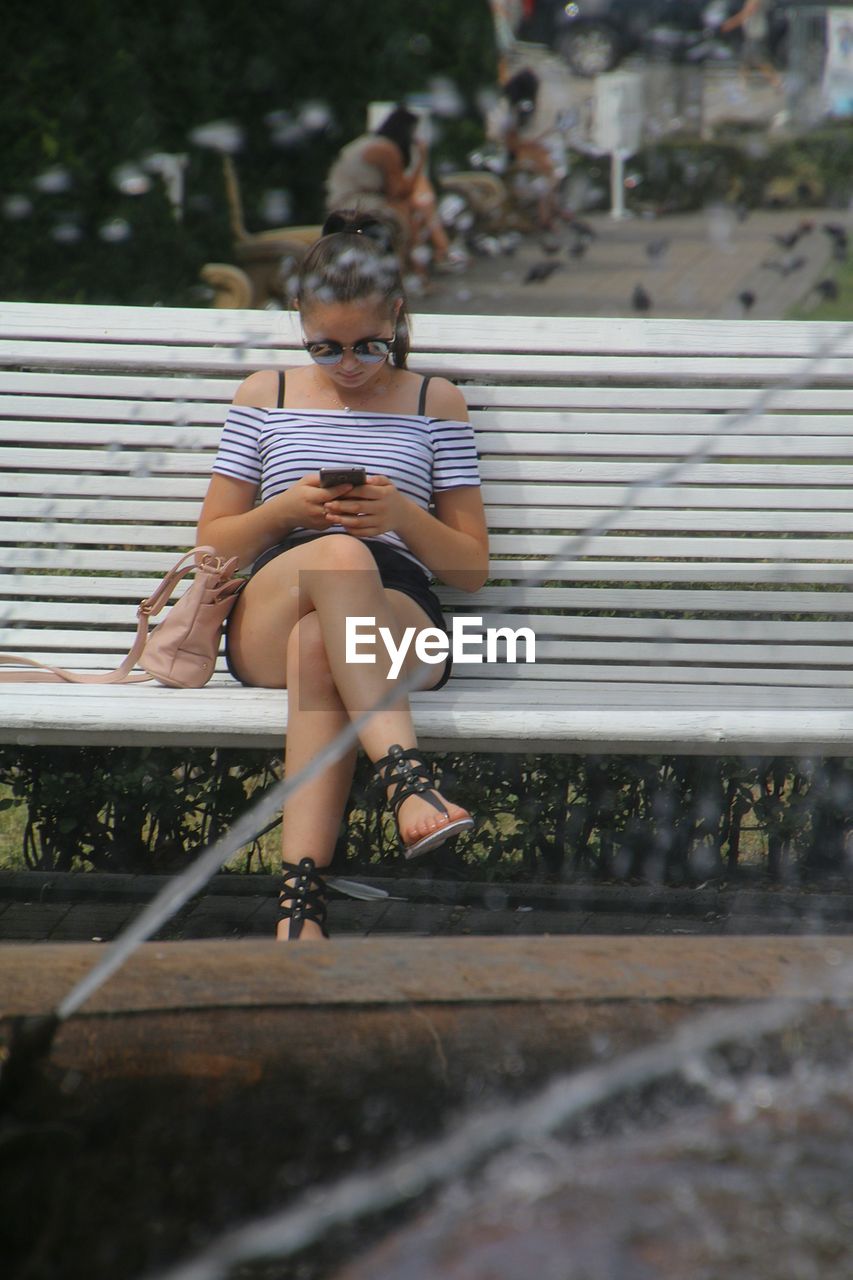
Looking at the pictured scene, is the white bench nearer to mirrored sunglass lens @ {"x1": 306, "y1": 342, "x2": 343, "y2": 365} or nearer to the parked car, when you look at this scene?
mirrored sunglass lens @ {"x1": 306, "y1": 342, "x2": 343, "y2": 365}

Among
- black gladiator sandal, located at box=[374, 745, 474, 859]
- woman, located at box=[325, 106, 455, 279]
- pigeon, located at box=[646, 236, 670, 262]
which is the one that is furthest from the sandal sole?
pigeon, located at box=[646, 236, 670, 262]

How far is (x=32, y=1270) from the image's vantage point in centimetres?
139

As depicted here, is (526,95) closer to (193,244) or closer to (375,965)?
(193,244)

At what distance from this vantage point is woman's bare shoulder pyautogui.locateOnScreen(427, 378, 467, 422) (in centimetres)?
319

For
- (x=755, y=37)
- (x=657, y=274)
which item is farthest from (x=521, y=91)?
(x=755, y=37)

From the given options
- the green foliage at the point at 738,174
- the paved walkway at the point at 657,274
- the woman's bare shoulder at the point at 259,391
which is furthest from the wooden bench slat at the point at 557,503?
the green foliage at the point at 738,174

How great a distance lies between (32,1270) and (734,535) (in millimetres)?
2300

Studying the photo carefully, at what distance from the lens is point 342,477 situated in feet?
9.40

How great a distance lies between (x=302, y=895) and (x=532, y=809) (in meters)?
0.84

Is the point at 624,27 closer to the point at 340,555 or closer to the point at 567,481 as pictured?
the point at 567,481

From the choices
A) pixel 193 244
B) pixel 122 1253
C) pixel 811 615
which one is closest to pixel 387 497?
pixel 811 615

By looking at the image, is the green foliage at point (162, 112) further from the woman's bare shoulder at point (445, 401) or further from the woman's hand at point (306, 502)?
the woman's hand at point (306, 502)

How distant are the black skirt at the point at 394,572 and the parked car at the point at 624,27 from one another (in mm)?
18957

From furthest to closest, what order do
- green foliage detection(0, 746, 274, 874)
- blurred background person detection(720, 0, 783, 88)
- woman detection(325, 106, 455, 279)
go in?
blurred background person detection(720, 0, 783, 88) < woman detection(325, 106, 455, 279) < green foliage detection(0, 746, 274, 874)
